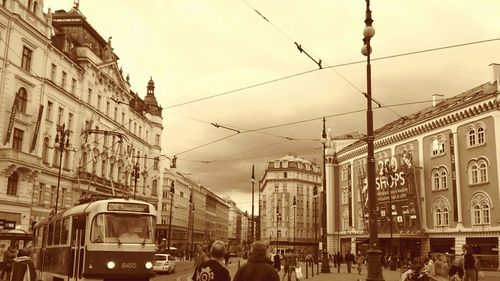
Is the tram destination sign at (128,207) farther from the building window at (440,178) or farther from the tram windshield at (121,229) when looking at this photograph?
the building window at (440,178)

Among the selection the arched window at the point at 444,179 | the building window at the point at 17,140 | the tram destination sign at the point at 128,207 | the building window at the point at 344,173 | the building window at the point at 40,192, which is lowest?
the tram destination sign at the point at 128,207

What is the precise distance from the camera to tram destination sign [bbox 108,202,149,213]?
1511 centimetres

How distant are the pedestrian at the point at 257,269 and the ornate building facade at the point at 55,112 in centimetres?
1879

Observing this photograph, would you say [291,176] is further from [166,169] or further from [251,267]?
[251,267]

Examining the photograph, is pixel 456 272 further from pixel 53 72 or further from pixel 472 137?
pixel 53 72

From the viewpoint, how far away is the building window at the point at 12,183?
113 ft

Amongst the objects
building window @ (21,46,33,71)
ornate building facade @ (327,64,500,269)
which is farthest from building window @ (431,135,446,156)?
building window @ (21,46,33,71)

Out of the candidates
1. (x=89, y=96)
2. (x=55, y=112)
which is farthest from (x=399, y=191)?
(x=55, y=112)

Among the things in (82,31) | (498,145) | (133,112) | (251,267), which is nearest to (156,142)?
(133,112)

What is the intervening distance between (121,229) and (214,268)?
9.21 metres

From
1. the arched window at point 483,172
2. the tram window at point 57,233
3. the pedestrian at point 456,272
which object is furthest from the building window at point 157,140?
the pedestrian at point 456,272

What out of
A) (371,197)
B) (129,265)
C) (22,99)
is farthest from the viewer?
(22,99)

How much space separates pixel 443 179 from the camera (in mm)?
45719

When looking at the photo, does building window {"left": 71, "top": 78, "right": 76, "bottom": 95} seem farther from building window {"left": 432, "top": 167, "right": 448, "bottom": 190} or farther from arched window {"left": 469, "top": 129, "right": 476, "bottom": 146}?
arched window {"left": 469, "top": 129, "right": 476, "bottom": 146}
